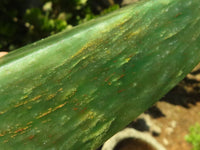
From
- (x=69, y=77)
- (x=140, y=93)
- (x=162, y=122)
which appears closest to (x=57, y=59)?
(x=69, y=77)

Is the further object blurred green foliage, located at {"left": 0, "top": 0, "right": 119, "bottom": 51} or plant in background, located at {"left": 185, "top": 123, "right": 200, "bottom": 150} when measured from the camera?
plant in background, located at {"left": 185, "top": 123, "right": 200, "bottom": 150}

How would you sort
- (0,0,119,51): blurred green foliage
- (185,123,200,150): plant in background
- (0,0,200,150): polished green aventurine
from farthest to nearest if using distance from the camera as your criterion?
(185,123,200,150): plant in background < (0,0,119,51): blurred green foliage < (0,0,200,150): polished green aventurine

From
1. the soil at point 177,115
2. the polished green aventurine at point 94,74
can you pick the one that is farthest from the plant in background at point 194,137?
the polished green aventurine at point 94,74

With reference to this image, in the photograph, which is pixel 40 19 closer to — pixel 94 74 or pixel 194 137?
pixel 94 74

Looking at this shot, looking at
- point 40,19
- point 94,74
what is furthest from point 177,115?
point 94,74

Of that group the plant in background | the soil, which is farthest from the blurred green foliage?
the plant in background

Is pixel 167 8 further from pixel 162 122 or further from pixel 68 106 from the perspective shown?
pixel 162 122

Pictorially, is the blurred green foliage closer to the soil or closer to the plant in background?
the soil
